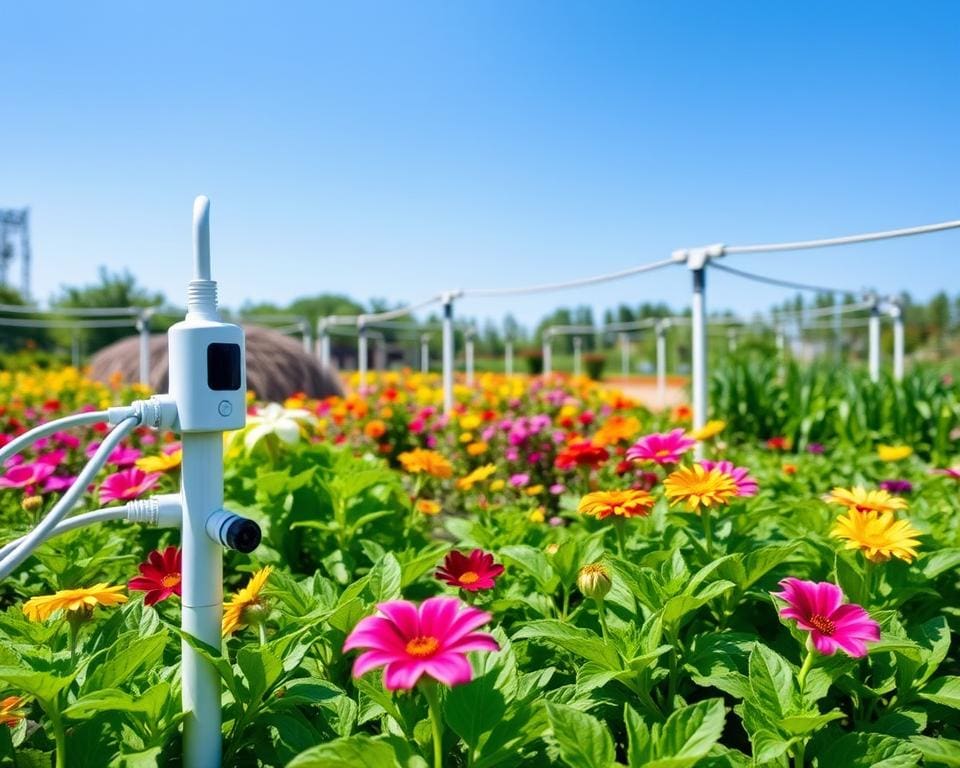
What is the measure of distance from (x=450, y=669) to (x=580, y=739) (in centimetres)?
29

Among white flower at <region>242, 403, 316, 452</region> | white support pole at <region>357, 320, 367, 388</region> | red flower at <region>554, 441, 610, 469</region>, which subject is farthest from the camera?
white support pole at <region>357, 320, 367, 388</region>

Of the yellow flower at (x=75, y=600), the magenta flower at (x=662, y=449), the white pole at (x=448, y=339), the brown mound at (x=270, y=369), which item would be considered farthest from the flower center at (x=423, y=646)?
the brown mound at (x=270, y=369)

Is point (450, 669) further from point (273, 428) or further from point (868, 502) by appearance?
point (273, 428)

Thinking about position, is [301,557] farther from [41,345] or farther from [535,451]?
[41,345]

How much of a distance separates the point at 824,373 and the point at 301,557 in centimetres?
525

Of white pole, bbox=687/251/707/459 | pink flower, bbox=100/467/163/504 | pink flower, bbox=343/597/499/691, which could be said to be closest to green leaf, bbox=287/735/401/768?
pink flower, bbox=343/597/499/691

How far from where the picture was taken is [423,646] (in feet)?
2.93

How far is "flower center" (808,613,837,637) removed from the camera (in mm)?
1128

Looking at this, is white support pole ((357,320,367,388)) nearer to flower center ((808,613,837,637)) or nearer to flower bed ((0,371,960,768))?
flower bed ((0,371,960,768))

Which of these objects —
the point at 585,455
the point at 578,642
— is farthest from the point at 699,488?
the point at 585,455

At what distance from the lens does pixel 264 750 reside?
1.16 meters

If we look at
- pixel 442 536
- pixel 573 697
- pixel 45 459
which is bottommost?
pixel 442 536

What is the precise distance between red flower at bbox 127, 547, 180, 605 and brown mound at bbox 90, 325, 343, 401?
6.19 metres

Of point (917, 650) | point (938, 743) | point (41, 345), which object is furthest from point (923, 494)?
point (41, 345)
